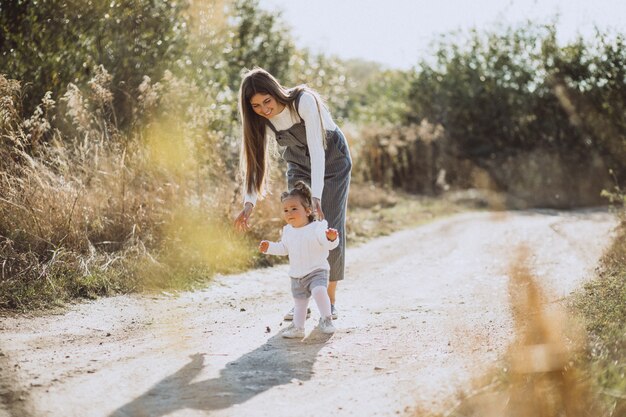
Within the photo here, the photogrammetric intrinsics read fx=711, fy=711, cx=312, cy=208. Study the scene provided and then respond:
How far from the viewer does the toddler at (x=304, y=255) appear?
4.54m

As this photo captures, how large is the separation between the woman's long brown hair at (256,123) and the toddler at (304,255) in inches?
23.9

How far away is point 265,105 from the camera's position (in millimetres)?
4801

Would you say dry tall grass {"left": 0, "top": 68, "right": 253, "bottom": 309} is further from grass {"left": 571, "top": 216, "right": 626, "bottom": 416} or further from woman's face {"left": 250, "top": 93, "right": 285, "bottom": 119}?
grass {"left": 571, "top": 216, "right": 626, "bottom": 416}

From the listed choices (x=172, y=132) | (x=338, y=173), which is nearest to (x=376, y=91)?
(x=172, y=132)

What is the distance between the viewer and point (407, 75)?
2392 cm

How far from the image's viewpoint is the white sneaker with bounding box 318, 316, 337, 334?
459 centimetres

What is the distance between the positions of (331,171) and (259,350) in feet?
4.89

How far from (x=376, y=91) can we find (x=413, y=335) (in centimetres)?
3077

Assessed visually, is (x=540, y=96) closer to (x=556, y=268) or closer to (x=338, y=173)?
(x=556, y=268)

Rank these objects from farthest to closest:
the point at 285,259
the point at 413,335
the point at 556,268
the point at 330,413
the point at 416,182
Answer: the point at 416,182 < the point at 285,259 < the point at 556,268 < the point at 413,335 < the point at 330,413

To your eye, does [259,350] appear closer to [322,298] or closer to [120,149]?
[322,298]

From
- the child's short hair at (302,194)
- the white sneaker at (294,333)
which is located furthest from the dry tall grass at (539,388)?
the child's short hair at (302,194)

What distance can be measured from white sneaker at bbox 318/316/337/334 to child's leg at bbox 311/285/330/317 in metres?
0.03

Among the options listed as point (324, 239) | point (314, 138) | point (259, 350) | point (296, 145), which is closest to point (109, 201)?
point (296, 145)
